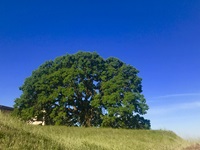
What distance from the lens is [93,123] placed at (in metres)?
37.5

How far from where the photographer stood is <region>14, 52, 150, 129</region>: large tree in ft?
112

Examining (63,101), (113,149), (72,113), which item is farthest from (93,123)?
(113,149)

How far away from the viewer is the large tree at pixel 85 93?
3412 cm

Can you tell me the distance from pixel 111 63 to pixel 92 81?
13.0 ft

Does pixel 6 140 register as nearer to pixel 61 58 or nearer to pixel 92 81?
pixel 92 81

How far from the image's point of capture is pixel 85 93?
37906 millimetres

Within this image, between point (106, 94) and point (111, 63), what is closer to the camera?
point (106, 94)

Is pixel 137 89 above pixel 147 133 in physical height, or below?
above

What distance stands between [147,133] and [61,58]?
62.2 ft

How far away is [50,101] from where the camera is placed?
3562 cm

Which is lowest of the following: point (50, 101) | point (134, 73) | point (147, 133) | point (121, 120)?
point (147, 133)

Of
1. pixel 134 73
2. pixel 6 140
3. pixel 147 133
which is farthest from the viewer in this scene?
pixel 134 73

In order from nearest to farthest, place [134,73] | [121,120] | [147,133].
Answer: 1. [147,133]
2. [121,120]
3. [134,73]

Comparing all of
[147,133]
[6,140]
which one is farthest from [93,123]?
[6,140]
